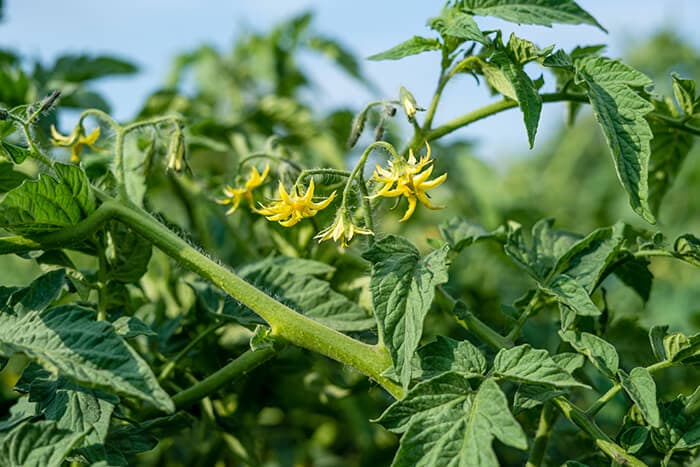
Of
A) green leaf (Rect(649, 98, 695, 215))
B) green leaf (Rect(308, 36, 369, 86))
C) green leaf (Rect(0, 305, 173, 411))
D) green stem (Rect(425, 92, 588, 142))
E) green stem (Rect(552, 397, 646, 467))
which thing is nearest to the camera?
green leaf (Rect(0, 305, 173, 411))

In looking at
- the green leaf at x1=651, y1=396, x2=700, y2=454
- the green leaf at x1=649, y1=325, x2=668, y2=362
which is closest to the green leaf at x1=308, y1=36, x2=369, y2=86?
the green leaf at x1=649, y1=325, x2=668, y2=362

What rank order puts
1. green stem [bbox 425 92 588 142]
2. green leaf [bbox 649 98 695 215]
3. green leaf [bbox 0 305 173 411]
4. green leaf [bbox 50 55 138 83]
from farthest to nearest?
green leaf [bbox 50 55 138 83] < green leaf [bbox 649 98 695 215] < green stem [bbox 425 92 588 142] < green leaf [bbox 0 305 173 411]

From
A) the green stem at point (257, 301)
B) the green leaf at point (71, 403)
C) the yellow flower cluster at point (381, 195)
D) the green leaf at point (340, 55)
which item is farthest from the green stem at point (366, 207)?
the green leaf at point (340, 55)

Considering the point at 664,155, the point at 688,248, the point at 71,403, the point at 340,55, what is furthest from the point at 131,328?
the point at 340,55

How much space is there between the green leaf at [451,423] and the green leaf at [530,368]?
0.10 feet

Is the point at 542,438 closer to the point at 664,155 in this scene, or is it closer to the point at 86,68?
the point at 664,155

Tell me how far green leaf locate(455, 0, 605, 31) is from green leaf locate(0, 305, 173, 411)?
601mm

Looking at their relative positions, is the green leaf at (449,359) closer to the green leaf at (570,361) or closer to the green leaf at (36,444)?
the green leaf at (570,361)

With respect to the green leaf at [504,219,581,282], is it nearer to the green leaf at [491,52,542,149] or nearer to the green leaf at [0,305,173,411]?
the green leaf at [491,52,542,149]

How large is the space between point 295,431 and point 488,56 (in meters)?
1.05

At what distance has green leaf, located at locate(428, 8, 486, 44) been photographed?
3.14 feet

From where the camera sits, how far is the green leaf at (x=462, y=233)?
112cm

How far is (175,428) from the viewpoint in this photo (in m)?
1.08

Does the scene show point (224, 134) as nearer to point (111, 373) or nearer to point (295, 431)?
point (295, 431)
